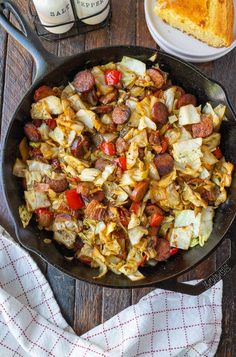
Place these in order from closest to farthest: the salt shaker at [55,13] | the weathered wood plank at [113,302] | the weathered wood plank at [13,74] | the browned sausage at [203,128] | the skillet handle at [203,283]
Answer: the skillet handle at [203,283] → the browned sausage at [203,128] → the salt shaker at [55,13] → the weathered wood plank at [113,302] → the weathered wood plank at [13,74]

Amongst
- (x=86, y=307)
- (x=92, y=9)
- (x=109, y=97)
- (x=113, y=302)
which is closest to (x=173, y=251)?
(x=113, y=302)

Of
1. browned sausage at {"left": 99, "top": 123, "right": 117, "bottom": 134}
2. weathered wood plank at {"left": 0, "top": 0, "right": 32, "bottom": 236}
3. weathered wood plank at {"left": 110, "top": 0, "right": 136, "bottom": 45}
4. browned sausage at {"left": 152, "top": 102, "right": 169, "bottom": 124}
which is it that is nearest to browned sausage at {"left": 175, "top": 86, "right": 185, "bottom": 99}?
browned sausage at {"left": 152, "top": 102, "right": 169, "bottom": 124}

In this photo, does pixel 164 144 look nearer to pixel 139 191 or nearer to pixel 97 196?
pixel 139 191

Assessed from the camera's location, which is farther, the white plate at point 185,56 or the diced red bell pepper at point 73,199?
the white plate at point 185,56

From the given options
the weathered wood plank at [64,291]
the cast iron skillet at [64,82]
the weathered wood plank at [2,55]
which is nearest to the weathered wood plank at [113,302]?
the weathered wood plank at [64,291]

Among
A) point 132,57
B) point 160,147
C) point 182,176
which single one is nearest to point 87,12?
point 132,57

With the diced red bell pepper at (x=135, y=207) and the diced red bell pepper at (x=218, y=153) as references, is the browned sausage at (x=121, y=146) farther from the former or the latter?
the diced red bell pepper at (x=218, y=153)

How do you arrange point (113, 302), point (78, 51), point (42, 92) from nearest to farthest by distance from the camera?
point (42, 92), point (113, 302), point (78, 51)

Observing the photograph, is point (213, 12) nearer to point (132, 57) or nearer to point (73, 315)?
point (132, 57)

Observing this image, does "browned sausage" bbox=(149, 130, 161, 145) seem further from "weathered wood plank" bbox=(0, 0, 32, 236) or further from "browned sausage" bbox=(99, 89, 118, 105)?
"weathered wood plank" bbox=(0, 0, 32, 236)
